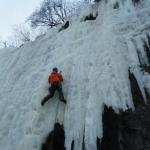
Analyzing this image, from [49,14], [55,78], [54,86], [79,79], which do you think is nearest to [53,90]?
[54,86]

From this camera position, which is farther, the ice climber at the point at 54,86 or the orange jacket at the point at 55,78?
the orange jacket at the point at 55,78

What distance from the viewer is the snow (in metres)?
5.86

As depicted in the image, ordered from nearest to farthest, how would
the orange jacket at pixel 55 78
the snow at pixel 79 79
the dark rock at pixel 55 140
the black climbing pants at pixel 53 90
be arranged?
1. the dark rock at pixel 55 140
2. the snow at pixel 79 79
3. the black climbing pants at pixel 53 90
4. the orange jacket at pixel 55 78

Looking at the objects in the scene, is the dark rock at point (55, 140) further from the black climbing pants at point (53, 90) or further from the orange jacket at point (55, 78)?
the orange jacket at point (55, 78)

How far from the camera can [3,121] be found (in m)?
7.25

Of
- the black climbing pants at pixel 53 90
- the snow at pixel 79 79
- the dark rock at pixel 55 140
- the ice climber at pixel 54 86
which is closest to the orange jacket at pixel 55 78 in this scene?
the ice climber at pixel 54 86

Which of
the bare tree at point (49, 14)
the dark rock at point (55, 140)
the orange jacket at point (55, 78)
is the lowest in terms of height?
the dark rock at point (55, 140)

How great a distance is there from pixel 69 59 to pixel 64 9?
42.0 feet

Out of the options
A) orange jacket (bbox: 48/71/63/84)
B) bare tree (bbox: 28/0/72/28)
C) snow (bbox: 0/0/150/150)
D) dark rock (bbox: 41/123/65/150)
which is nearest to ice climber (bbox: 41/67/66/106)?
orange jacket (bbox: 48/71/63/84)

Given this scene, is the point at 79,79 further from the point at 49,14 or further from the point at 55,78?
the point at 49,14

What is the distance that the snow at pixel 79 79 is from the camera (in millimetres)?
5855

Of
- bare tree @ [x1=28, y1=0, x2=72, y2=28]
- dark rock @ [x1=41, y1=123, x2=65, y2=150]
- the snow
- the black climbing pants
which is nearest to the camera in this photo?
dark rock @ [x1=41, y1=123, x2=65, y2=150]

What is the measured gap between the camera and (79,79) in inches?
277

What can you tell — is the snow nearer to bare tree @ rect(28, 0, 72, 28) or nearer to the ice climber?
the ice climber
